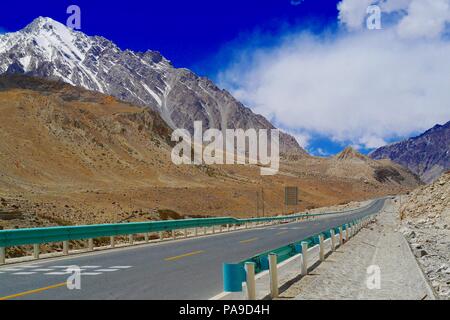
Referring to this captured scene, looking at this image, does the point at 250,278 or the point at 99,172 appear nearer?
the point at 250,278

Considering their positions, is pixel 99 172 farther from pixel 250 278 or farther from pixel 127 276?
pixel 250 278

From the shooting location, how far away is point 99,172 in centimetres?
7819

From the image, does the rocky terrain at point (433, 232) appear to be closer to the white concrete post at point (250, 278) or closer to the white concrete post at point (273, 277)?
the white concrete post at point (273, 277)

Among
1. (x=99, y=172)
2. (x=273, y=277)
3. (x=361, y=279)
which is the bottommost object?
(x=361, y=279)

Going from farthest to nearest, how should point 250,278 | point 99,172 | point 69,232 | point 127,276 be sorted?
point 99,172, point 69,232, point 127,276, point 250,278

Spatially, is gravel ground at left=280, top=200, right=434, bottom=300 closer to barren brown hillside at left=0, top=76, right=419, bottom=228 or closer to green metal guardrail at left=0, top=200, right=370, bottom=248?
green metal guardrail at left=0, top=200, right=370, bottom=248

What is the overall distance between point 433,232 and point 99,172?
54.6 meters

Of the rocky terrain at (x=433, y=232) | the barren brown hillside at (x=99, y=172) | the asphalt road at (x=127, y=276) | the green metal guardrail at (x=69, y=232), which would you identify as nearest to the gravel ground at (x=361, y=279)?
the rocky terrain at (x=433, y=232)

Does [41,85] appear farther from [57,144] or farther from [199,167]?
[57,144]

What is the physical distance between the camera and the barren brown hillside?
170 ft

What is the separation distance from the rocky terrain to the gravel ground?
1.62ft

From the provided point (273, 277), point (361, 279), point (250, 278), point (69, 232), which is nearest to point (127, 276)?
point (273, 277)

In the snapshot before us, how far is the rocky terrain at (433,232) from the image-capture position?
50.3 feet
